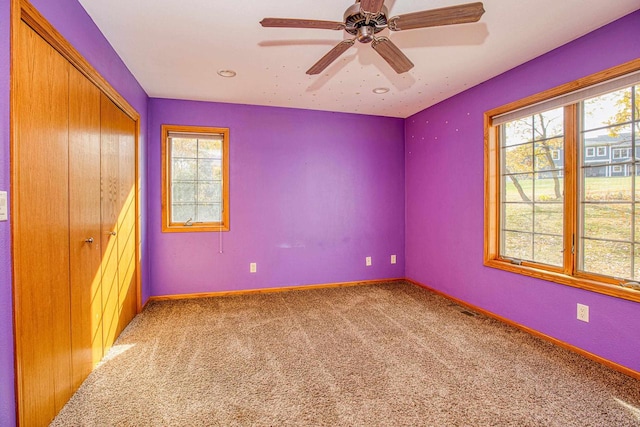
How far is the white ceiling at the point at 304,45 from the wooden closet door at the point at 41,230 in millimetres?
736

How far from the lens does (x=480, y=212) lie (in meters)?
3.34

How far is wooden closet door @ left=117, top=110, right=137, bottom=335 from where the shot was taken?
2.74 m

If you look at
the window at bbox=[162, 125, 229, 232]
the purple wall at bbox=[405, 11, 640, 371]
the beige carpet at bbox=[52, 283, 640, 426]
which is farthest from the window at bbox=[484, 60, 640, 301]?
the window at bbox=[162, 125, 229, 232]

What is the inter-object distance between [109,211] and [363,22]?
228 centimetres

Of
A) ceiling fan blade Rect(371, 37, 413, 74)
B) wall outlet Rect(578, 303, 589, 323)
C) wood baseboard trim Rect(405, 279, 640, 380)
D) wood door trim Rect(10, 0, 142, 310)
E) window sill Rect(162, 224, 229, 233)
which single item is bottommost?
wood baseboard trim Rect(405, 279, 640, 380)

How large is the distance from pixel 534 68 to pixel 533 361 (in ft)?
7.79

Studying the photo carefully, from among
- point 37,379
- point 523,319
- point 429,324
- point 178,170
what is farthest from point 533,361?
point 178,170

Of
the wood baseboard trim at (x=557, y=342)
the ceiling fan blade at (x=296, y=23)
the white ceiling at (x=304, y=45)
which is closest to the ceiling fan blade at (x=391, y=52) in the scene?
the ceiling fan blade at (x=296, y=23)

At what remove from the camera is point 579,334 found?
7.84ft

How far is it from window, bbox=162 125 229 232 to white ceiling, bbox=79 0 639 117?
490 mm

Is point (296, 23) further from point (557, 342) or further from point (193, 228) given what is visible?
point (557, 342)

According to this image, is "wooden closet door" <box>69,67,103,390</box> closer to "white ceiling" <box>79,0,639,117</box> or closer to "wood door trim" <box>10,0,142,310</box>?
"wood door trim" <box>10,0,142,310</box>

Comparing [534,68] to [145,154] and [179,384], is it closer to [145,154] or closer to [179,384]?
[179,384]

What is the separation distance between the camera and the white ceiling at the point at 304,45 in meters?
1.99
